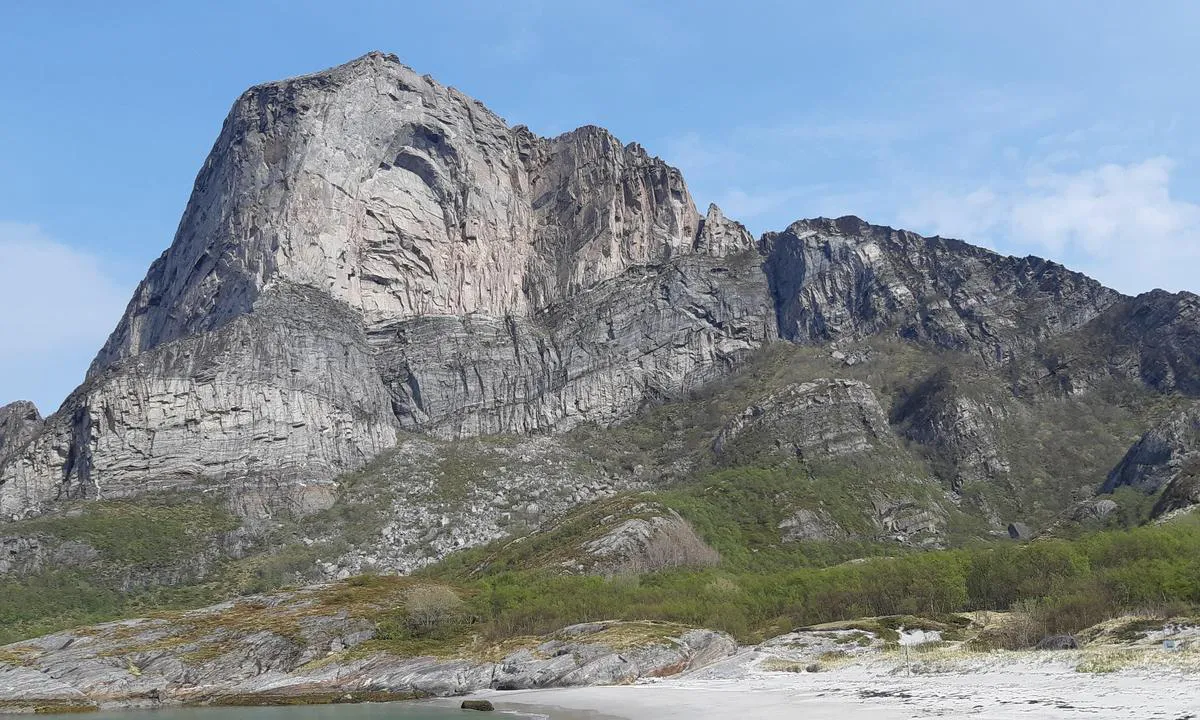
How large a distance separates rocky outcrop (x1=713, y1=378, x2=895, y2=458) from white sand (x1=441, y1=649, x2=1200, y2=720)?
314ft

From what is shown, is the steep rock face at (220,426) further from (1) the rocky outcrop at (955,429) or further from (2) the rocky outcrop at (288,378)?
(1) the rocky outcrop at (955,429)

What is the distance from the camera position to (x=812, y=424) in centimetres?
16462

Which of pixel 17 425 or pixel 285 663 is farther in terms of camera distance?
pixel 17 425

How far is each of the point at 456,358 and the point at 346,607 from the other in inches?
4157

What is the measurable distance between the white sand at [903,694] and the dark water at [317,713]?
392 cm

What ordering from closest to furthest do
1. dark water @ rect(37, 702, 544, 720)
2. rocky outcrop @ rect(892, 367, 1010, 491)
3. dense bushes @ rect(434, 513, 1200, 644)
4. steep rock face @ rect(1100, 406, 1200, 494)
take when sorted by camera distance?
dark water @ rect(37, 702, 544, 720) < dense bushes @ rect(434, 513, 1200, 644) < steep rock face @ rect(1100, 406, 1200, 494) < rocky outcrop @ rect(892, 367, 1010, 491)

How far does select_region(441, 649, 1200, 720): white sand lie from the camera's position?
3756 centimetres

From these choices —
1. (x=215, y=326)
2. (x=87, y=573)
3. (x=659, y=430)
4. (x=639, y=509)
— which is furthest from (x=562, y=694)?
(x=215, y=326)

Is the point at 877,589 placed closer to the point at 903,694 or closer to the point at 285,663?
the point at 903,694

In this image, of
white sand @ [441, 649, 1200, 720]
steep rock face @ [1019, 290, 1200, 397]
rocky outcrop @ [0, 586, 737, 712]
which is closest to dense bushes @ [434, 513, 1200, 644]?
rocky outcrop @ [0, 586, 737, 712]

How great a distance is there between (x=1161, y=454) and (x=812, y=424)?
1960 inches

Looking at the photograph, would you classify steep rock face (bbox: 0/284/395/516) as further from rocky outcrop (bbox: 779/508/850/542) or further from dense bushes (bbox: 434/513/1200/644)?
rocky outcrop (bbox: 779/508/850/542)

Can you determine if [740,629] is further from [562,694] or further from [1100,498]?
[1100,498]

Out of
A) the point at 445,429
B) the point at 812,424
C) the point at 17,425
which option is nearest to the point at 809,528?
the point at 812,424
